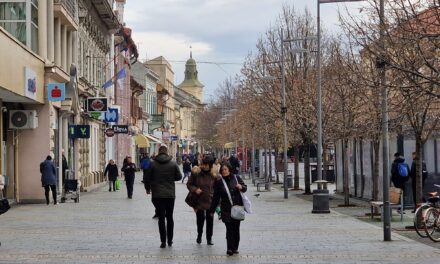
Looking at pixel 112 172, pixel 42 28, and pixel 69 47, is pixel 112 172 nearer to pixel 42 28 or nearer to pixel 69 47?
pixel 69 47

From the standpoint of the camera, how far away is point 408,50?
1490 centimetres

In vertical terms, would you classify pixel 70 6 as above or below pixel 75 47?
above

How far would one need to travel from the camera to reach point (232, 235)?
1391 centimetres

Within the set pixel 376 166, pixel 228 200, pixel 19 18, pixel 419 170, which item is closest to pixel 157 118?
pixel 19 18

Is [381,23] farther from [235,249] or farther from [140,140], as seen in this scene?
[140,140]

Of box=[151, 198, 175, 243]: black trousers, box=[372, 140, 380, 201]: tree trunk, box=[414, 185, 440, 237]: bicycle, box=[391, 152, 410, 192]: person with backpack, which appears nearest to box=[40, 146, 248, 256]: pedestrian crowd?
box=[151, 198, 175, 243]: black trousers

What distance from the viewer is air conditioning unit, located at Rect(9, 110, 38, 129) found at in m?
27.9

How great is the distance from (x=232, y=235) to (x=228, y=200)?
2.29ft

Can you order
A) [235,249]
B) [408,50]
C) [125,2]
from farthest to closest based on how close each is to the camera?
[125,2]
[408,50]
[235,249]

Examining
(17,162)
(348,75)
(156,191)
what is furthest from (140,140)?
(156,191)

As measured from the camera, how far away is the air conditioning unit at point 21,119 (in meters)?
27.9

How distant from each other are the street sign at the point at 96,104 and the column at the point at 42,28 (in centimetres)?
833

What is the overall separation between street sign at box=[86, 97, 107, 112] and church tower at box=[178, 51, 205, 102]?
129 m

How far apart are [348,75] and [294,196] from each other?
14.4m
